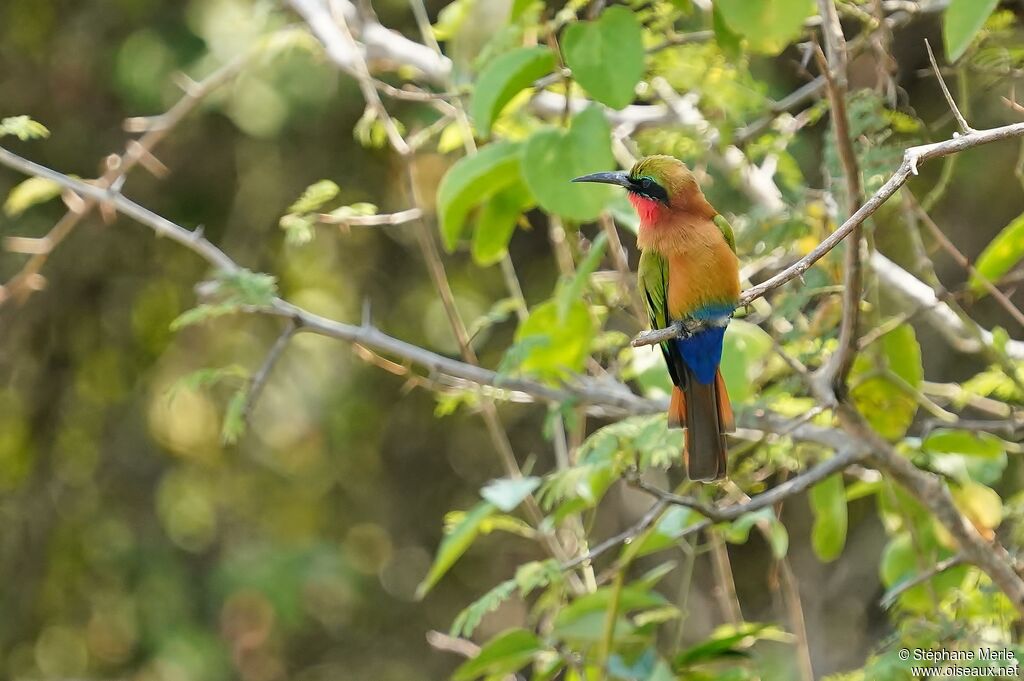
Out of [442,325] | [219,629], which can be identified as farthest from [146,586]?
[442,325]

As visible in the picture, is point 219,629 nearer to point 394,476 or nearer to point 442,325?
point 394,476

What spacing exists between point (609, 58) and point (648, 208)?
36 cm

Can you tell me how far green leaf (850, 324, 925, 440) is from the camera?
90.0 inches

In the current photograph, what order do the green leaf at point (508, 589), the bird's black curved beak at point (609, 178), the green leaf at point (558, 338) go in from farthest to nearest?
1. the green leaf at point (558, 338)
2. the green leaf at point (508, 589)
3. the bird's black curved beak at point (609, 178)

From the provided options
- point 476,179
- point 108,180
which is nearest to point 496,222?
point 476,179

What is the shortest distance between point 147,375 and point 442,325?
1.24 metres

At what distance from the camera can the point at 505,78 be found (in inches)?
81.0

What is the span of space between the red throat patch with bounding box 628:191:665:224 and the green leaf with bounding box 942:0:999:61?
662 mm

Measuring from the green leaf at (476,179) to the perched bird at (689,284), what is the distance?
209 mm

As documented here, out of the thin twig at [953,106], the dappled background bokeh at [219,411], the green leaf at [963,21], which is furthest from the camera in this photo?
the dappled background bokeh at [219,411]

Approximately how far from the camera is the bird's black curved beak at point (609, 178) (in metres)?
2.03

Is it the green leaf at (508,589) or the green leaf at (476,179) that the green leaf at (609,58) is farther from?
the green leaf at (508,589)

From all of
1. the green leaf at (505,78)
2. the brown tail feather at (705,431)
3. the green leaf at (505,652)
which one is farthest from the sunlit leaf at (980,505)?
the green leaf at (505,78)

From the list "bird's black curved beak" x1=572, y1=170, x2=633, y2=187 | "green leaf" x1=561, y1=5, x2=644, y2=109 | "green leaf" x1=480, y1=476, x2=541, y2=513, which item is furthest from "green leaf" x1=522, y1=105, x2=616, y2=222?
"green leaf" x1=480, y1=476, x2=541, y2=513
